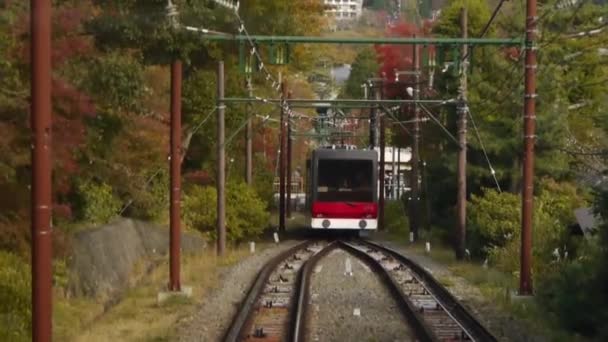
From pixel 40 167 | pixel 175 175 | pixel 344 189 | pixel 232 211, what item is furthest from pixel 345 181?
pixel 40 167

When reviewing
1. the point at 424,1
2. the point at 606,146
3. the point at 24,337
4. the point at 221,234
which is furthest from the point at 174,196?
the point at 424,1

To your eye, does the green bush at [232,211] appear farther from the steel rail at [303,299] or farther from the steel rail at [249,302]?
the steel rail at [249,302]

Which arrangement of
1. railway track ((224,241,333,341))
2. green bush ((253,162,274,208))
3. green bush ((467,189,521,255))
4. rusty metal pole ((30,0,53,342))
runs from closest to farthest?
rusty metal pole ((30,0,53,342))
railway track ((224,241,333,341))
green bush ((467,189,521,255))
green bush ((253,162,274,208))

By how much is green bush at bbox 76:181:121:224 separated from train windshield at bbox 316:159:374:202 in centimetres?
1222

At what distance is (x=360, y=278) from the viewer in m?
25.8

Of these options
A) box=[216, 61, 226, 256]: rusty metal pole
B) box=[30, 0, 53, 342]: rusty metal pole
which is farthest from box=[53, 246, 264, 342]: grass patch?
box=[216, 61, 226, 256]: rusty metal pole

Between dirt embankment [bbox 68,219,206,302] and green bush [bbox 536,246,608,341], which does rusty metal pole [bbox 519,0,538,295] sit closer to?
green bush [bbox 536,246,608,341]

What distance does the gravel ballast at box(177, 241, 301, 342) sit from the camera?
55.1 ft

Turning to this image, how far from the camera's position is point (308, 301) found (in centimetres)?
2059

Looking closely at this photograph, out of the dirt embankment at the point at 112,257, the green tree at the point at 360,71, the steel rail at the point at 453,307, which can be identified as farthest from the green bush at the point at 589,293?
the green tree at the point at 360,71

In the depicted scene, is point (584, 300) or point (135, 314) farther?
point (135, 314)

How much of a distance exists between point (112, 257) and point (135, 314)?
19.4 ft

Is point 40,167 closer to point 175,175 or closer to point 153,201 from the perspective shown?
point 175,175

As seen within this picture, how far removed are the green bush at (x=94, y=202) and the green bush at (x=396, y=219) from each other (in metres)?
20.0
